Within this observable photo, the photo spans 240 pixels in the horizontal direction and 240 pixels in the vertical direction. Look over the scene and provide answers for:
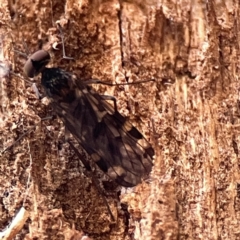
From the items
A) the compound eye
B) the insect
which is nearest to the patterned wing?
the insect

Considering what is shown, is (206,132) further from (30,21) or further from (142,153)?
(30,21)

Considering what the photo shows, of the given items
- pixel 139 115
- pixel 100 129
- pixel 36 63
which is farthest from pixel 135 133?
pixel 36 63

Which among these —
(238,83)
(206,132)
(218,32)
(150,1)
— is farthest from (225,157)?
(150,1)

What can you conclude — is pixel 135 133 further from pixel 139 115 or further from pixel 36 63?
pixel 36 63

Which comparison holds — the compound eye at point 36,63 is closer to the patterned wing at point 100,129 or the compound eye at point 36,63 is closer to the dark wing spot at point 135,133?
the patterned wing at point 100,129

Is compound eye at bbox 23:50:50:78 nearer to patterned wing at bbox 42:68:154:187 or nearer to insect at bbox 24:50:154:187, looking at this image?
insect at bbox 24:50:154:187

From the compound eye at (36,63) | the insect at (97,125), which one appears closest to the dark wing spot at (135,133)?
the insect at (97,125)

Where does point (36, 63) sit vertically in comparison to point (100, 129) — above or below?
above

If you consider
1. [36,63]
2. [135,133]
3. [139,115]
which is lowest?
[135,133]

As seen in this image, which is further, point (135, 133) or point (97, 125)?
point (97, 125)
